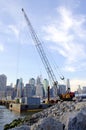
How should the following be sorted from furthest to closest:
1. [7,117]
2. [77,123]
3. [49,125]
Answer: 1. [7,117]
2. [77,123]
3. [49,125]

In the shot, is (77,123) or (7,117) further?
(7,117)

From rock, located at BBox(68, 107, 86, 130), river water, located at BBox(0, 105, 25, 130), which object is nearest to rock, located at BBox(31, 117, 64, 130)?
rock, located at BBox(68, 107, 86, 130)

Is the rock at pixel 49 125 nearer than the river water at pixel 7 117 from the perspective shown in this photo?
Yes

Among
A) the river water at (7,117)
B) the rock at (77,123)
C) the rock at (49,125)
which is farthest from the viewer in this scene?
the river water at (7,117)

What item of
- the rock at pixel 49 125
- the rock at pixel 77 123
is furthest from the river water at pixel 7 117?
the rock at pixel 77 123

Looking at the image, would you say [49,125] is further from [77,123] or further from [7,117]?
[7,117]

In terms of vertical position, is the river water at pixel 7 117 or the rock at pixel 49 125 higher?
the rock at pixel 49 125

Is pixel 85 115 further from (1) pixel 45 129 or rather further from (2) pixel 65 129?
(1) pixel 45 129

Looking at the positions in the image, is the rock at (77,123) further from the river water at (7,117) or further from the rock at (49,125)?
the river water at (7,117)

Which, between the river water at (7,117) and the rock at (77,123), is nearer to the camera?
the rock at (77,123)

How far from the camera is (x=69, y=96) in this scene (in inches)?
2817

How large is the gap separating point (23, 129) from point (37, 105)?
85168 mm

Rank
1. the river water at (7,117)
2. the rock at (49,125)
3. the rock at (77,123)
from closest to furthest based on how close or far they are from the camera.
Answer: the rock at (49,125) → the rock at (77,123) → the river water at (7,117)

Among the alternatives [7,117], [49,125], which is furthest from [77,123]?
[7,117]
